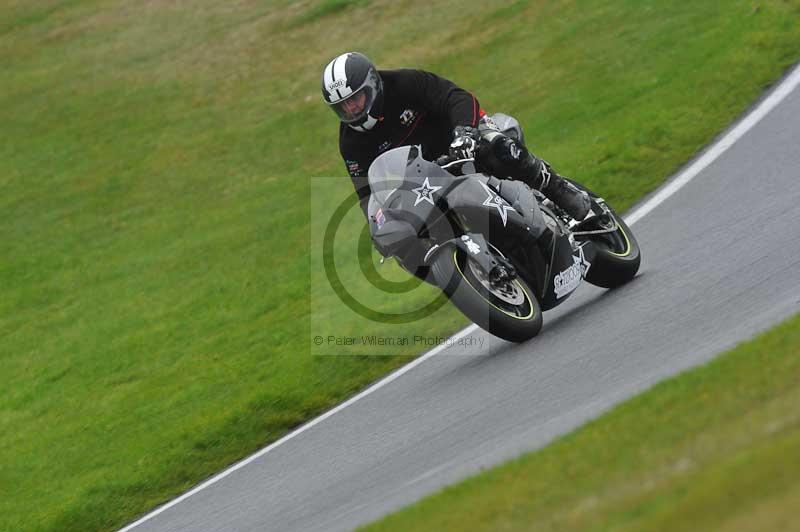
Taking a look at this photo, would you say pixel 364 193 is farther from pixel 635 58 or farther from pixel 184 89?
pixel 184 89

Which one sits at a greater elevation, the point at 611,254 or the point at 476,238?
the point at 476,238

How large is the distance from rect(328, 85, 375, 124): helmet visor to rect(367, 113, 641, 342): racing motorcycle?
1.45 feet

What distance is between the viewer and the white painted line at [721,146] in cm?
1092

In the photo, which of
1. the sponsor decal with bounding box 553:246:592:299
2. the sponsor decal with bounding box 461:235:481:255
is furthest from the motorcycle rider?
the sponsor decal with bounding box 461:235:481:255

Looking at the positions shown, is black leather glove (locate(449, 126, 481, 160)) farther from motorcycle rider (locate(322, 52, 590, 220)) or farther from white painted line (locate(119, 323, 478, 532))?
white painted line (locate(119, 323, 478, 532))

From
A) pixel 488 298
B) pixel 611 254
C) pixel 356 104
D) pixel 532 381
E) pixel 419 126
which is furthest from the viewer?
pixel 419 126

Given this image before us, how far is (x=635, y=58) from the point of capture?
Result: 53.3ft

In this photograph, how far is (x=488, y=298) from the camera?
25.7ft

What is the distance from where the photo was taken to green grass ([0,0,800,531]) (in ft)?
33.0

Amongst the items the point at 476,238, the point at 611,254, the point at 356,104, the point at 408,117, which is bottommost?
the point at 611,254

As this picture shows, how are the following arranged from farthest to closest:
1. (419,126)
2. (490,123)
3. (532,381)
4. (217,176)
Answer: (217,176) → (419,126) → (490,123) → (532,381)

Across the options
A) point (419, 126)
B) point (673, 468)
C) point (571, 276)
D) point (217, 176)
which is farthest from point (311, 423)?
point (217, 176)

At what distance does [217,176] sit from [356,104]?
9808mm

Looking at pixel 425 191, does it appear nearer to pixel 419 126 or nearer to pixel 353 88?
pixel 353 88
